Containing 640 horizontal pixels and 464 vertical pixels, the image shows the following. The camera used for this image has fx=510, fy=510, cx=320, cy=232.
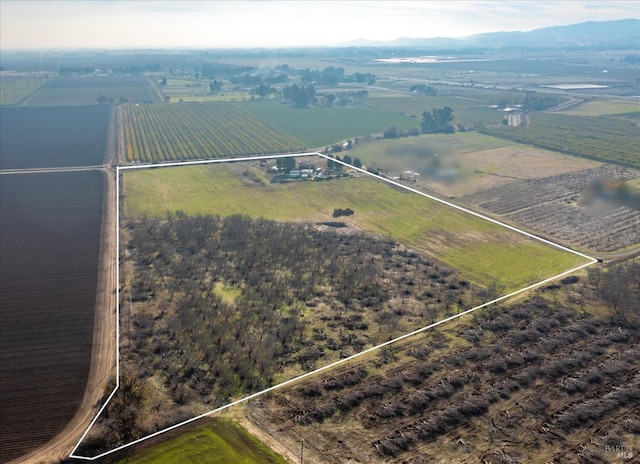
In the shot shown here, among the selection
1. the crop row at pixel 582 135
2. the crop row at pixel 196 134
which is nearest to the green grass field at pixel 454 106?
the crop row at pixel 582 135

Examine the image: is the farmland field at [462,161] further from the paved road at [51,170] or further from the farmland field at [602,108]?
the paved road at [51,170]

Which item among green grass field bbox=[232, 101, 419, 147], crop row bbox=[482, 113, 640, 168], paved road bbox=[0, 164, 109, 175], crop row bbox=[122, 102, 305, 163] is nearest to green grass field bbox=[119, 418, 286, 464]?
paved road bbox=[0, 164, 109, 175]

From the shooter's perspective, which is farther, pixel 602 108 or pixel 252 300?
pixel 602 108

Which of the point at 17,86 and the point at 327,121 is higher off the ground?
the point at 17,86

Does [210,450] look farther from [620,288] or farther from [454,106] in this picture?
[454,106]

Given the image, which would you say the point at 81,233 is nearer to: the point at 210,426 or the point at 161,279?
the point at 161,279

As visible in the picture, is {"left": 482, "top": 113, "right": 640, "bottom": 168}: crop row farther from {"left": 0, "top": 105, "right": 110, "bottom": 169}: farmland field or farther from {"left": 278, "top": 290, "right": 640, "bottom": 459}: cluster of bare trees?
{"left": 0, "top": 105, "right": 110, "bottom": 169}: farmland field

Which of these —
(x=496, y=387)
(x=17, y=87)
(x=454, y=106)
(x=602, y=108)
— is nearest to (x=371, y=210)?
(x=496, y=387)
